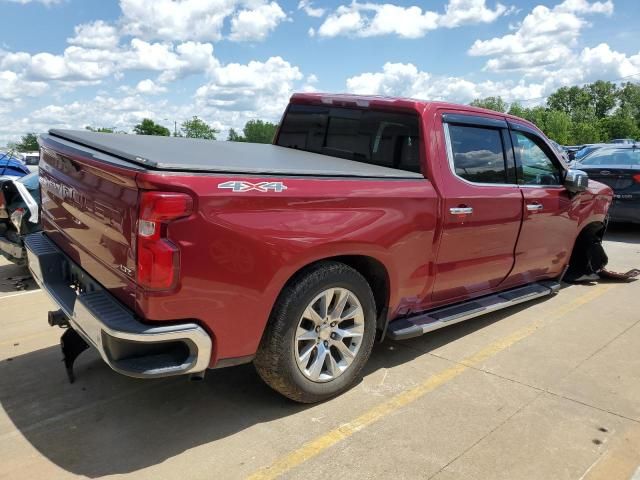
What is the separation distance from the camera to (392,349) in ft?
14.5

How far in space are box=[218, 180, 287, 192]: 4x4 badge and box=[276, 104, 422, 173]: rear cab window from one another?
54.5 inches

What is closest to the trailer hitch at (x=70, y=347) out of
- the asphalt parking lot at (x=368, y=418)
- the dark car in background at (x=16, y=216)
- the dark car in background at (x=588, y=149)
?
the asphalt parking lot at (x=368, y=418)

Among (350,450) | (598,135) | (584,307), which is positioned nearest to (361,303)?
(350,450)

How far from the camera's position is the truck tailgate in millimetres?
2695

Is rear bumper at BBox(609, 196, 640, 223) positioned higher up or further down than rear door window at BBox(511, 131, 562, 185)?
further down

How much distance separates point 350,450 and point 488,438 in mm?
801

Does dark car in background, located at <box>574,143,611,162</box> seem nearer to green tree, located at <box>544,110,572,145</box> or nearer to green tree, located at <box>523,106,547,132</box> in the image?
green tree, located at <box>544,110,572,145</box>

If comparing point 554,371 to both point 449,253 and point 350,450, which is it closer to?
point 449,253

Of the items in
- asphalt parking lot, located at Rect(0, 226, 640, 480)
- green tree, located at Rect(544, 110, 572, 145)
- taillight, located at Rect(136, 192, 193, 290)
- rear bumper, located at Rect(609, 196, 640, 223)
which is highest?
green tree, located at Rect(544, 110, 572, 145)

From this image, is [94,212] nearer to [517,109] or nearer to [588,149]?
[588,149]

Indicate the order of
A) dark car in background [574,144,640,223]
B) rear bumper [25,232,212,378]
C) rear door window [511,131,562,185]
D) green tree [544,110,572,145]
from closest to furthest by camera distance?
rear bumper [25,232,212,378]
rear door window [511,131,562,185]
dark car in background [574,144,640,223]
green tree [544,110,572,145]

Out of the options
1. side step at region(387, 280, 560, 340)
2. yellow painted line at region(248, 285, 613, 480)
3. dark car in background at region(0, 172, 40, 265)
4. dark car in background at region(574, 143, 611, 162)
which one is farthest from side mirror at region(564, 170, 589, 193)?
dark car in background at region(574, 143, 611, 162)

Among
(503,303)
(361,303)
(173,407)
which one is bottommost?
(173,407)

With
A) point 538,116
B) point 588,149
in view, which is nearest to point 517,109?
point 538,116
